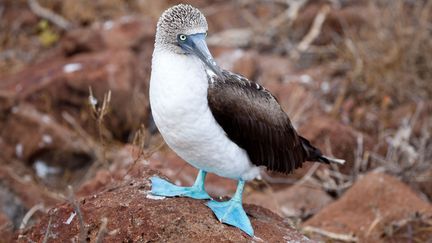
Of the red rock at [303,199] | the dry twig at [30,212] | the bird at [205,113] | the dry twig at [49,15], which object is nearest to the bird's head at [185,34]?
the bird at [205,113]

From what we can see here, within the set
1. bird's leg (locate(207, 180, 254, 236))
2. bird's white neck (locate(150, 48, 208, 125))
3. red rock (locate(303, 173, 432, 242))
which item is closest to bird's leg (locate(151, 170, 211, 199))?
bird's leg (locate(207, 180, 254, 236))

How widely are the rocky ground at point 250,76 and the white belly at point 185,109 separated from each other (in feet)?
1.02

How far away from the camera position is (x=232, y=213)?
373 cm

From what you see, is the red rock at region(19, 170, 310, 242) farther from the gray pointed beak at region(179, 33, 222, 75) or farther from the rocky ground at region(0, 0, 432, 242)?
the gray pointed beak at region(179, 33, 222, 75)

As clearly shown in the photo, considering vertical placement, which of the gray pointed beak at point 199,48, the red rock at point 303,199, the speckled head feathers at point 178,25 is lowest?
the red rock at point 303,199

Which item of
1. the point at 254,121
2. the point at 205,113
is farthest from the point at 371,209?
the point at 205,113

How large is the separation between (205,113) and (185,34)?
1.29ft

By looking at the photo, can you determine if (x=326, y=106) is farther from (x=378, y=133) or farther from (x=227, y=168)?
(x=227, y=168)

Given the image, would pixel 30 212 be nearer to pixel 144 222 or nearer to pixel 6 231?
pixel 6 231

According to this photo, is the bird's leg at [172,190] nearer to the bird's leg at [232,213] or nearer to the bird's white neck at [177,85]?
the bird's leg at [232,213]

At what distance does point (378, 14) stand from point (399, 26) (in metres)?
0.55

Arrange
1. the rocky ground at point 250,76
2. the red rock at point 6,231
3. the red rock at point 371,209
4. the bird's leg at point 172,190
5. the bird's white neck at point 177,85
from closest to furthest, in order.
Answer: the bird's white neck at point 177,85
the bird's leg at point 172,190
the rocky ground at point 250,76
the red rock at point 6,231
the red rock at point 371,209

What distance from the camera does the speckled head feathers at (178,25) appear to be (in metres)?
3.56

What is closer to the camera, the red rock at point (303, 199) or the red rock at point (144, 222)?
the red rock at point (144, 222)
